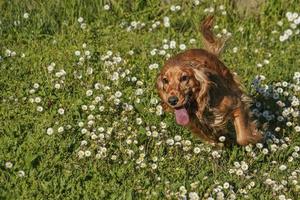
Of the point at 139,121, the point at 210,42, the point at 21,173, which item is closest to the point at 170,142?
the point at 139,121

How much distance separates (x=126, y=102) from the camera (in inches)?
295

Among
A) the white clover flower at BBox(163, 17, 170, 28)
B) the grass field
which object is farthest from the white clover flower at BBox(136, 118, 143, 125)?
the white clover flower at BBox(163, 17, 170, 28)

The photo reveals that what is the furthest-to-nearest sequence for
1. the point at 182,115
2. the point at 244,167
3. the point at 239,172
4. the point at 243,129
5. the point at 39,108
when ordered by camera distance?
the point at 39,108 → the point at 243,129 → the point at 244,167 → the point at 239,172 → the point at 182,115

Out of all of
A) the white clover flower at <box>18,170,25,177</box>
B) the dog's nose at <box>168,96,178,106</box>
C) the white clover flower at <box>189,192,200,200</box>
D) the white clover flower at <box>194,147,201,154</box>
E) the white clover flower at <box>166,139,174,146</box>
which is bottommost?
the white clover flower at <box>189,192,200,200</box>

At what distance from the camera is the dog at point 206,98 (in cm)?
629

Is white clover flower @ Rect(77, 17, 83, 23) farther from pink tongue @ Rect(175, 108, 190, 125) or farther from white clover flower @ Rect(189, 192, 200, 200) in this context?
white clover flower @ Rect(189, 192, 200, 200)

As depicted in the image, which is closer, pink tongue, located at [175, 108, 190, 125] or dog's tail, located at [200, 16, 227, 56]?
pink tongue, located at [175, 108, 190, 125]

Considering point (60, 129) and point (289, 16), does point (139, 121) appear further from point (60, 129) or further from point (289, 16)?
point (289, 16)

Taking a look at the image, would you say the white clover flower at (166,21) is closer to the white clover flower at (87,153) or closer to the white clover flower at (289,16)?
the white clover flower at (289,16)

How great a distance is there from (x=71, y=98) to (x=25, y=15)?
5.49ft

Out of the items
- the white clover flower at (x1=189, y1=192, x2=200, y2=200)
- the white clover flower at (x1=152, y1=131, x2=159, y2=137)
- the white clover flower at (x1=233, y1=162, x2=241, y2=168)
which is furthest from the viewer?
the white clover flower at (x1=152, y1=131, x2=159, y2=137)

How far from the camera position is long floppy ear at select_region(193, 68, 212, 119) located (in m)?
6.33

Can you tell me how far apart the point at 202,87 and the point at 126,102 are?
1.32 m

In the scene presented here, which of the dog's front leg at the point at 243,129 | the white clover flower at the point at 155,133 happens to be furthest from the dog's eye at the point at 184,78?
the white clover flower at the point at 155,133
